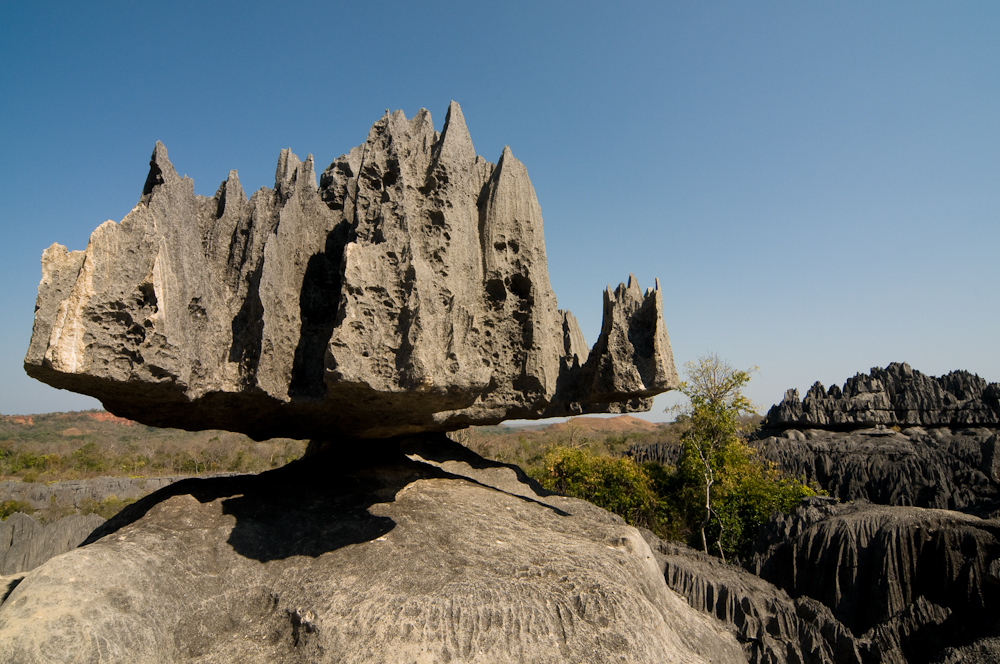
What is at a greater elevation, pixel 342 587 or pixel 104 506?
pixel 342 587

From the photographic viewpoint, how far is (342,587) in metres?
4.93

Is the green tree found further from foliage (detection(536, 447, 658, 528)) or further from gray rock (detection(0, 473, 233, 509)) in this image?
gray rock (detection(0, 473, 233, 509))

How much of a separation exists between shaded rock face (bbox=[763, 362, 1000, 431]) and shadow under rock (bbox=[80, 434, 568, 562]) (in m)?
39.1

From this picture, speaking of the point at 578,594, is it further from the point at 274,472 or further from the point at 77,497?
the point at 77,497

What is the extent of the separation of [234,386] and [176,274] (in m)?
1.19

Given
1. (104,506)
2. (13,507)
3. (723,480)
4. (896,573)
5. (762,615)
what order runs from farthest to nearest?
1. (104,506)
2. (13,507)
3. (723,480)
4. (896,573)
5. (762,615)

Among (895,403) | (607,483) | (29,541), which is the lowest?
(607,483)

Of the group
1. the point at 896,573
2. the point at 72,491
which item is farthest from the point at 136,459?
the point at 896,573

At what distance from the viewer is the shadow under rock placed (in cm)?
556

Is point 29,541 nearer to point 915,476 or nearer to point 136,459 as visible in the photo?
point 915,476

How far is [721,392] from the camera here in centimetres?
1659

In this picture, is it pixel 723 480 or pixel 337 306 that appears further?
pixel 723 480

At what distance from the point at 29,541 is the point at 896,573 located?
47.4 feet

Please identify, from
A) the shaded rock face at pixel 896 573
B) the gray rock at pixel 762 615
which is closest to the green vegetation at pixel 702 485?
the shaded rock face at pixel 896 573
